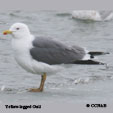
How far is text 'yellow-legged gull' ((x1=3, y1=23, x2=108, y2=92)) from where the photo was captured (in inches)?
344

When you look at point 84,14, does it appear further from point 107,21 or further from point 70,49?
point 70,49

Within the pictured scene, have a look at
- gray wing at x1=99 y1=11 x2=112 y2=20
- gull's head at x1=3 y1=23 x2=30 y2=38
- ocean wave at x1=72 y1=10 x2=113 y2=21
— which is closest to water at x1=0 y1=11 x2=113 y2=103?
ocean wave at x1=72 y1=10 x2=113 y2=21

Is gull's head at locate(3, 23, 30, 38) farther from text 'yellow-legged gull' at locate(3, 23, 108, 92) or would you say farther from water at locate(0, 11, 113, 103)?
water at locate(0, 11, 113, 103)

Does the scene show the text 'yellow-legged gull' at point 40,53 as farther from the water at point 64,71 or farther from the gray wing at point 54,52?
the water at point 64,71

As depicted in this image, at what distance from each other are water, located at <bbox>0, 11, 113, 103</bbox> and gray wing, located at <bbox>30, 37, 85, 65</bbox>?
10.1 inches

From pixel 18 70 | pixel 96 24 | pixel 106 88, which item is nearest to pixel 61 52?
pixel 106 88

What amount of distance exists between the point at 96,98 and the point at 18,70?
3.15 metres

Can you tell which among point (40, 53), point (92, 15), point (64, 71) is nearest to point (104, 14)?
point (92, 15)

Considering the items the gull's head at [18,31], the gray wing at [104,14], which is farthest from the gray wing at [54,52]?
the gray wing at [104,14]

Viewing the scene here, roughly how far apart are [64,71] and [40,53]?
2.29 meters

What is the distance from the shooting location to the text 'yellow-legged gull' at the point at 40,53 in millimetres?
8727

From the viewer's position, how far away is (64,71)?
36.5 ft

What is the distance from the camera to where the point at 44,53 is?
29.4 ft

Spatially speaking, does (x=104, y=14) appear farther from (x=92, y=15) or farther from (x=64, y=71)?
(x=64, y=71)
